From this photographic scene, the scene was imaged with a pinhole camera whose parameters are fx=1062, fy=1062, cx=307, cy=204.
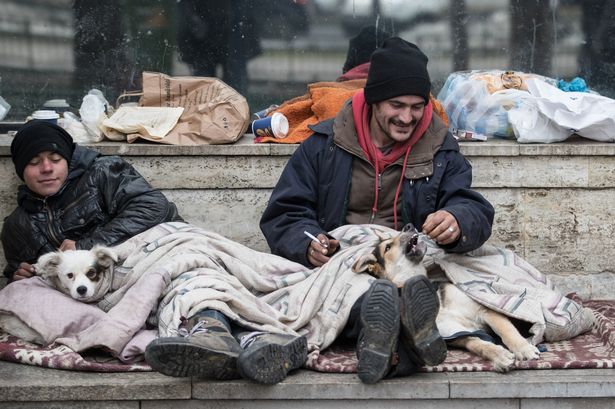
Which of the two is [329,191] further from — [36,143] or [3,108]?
[3,108]

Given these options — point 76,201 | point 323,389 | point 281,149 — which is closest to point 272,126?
point 281,149

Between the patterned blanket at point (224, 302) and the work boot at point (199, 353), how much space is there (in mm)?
265

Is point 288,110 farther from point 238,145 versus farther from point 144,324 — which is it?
point 144,324

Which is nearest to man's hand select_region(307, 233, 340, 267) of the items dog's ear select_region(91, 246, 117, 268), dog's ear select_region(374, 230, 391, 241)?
dog's ear select_region(374, 230, 391, 241)

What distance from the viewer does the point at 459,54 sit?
7.05 meters

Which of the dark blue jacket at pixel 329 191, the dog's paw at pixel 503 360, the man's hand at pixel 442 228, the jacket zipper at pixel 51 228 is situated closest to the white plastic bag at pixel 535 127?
the dark blue jacket at pixel 329 191

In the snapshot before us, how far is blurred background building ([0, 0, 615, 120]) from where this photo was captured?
6891 millimetres

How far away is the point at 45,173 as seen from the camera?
5.48 metres

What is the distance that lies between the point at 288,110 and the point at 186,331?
7.16ft

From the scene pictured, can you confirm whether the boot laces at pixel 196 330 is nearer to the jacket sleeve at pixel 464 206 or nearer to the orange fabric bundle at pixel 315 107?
the jacket sleeve at pixel 464 206

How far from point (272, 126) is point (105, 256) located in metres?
1.48

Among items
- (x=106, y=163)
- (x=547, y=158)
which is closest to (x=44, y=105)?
(x=106, y=163)

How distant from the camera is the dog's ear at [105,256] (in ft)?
16.8

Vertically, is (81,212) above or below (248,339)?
above
